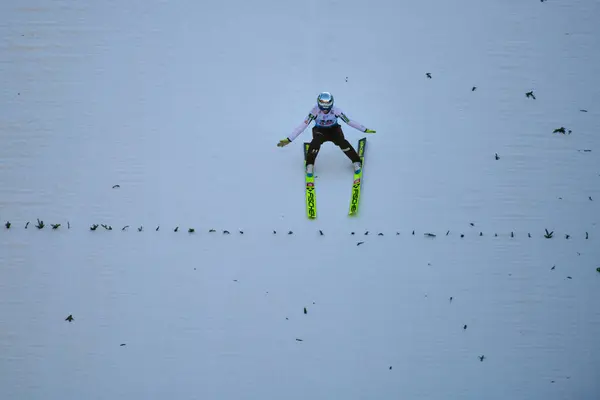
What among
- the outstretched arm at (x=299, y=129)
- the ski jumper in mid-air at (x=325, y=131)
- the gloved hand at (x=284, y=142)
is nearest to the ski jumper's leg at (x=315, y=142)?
the ski jumper in mid-air at (x=325, y=131)

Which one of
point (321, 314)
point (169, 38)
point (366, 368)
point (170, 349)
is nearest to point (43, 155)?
point (169, 38)

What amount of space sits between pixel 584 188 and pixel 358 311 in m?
2.36

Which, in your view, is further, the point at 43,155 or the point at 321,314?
the point at 43,155

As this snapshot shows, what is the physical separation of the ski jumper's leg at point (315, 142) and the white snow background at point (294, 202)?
0.85 ft

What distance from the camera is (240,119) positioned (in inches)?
236

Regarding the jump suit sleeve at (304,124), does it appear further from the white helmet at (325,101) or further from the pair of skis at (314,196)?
the pair of skis at (314,196)

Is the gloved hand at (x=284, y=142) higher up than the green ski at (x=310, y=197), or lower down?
higher up

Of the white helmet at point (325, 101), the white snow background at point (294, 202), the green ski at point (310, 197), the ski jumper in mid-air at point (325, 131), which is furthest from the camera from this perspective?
the green ski at point (310, 197)

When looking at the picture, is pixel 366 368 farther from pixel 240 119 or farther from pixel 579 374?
pixel 240 119

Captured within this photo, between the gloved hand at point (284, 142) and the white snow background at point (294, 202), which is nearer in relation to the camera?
the white snow background at point (294, 202)

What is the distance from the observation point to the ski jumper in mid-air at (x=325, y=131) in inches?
207

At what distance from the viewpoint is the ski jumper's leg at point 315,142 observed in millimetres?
5363

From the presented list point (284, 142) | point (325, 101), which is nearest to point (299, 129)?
point (284, 142)

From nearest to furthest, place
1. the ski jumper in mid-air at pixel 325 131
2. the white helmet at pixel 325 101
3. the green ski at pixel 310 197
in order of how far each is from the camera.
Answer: the white helmet at pixel 325 101
the ski jumper in mid-air at pixel 325 131
the green ski at pixel 310 197
